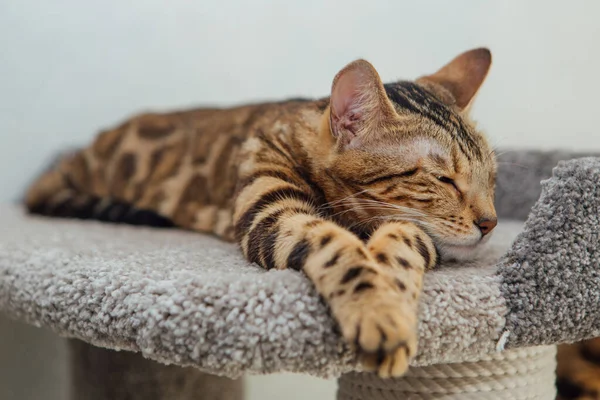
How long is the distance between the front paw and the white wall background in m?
0.49

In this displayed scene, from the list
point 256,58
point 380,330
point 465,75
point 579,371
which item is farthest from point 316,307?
point 256,58

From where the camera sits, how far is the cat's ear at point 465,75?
105cm

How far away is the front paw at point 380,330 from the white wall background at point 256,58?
493mm

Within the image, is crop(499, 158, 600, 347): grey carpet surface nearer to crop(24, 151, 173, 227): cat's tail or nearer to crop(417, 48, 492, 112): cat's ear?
crop(417, 48, 492, 112): cat's ear

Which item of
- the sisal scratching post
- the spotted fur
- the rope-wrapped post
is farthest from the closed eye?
the sisal scratching post

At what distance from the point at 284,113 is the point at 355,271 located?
617 mm

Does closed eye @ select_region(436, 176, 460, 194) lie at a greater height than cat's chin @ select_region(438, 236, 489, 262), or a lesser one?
greater

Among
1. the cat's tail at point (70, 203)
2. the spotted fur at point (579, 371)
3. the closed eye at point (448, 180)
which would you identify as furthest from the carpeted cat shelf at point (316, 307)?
the cat's tail at point (70, 203)

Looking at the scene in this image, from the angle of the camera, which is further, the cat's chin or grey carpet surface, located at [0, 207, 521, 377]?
the cat's chin

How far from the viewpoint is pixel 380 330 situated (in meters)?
0.58

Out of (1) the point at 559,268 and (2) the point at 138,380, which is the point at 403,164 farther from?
(2) the point at 138,380

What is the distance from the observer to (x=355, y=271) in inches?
25.4

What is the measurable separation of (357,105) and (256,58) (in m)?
0.72

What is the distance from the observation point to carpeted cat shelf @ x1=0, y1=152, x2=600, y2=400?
65cm
